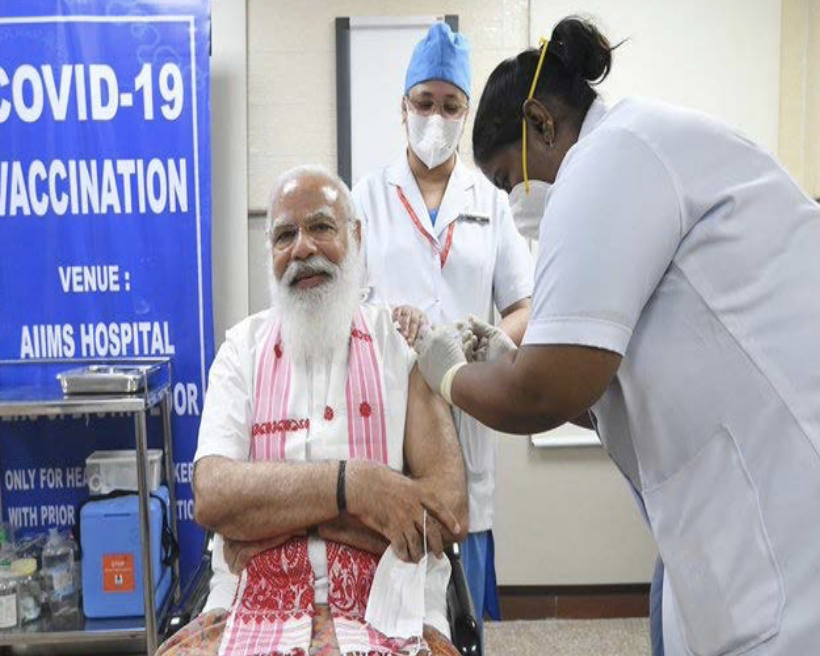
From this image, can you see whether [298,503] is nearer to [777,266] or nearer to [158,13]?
[777,266]

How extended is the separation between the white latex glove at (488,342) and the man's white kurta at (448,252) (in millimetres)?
329

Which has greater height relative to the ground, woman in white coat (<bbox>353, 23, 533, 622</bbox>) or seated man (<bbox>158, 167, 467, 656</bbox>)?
woman in white coat (<bbox>353, 23, 533, 622</bbox>)

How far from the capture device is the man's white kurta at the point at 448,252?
76.9 inches

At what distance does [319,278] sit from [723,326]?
1.08m

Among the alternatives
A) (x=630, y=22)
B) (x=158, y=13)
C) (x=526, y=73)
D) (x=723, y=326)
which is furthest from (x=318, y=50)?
(x=723, y=326)

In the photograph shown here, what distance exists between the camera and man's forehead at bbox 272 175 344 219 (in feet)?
5.75

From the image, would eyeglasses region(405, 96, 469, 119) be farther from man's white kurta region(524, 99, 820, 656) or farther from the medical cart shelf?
the medical cart shelf

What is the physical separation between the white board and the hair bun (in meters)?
1.74

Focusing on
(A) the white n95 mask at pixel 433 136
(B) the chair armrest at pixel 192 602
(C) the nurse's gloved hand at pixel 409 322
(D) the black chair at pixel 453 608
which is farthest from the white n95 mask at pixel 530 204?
(B) the chair armrest at pixel 192 602

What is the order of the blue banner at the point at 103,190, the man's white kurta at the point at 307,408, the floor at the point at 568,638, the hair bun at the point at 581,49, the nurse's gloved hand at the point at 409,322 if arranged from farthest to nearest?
the floor at the point at 568,638, the blue banner at the point at 103,190, the nurse's gloved hand at the point at 409,322, the man's white kurta at the point at 307,408, the hair bun at the point at 581,49

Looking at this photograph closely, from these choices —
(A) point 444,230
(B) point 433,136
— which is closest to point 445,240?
(A) point 444,230

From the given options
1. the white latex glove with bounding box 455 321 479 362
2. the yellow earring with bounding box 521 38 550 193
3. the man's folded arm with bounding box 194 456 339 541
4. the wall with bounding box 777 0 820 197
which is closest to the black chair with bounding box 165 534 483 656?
the man's folded arm with bounding box 194 456 339 541

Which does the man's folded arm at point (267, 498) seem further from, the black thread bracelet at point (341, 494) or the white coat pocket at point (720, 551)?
the white coat pocket at point (720, 551)

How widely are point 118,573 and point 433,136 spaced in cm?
185
